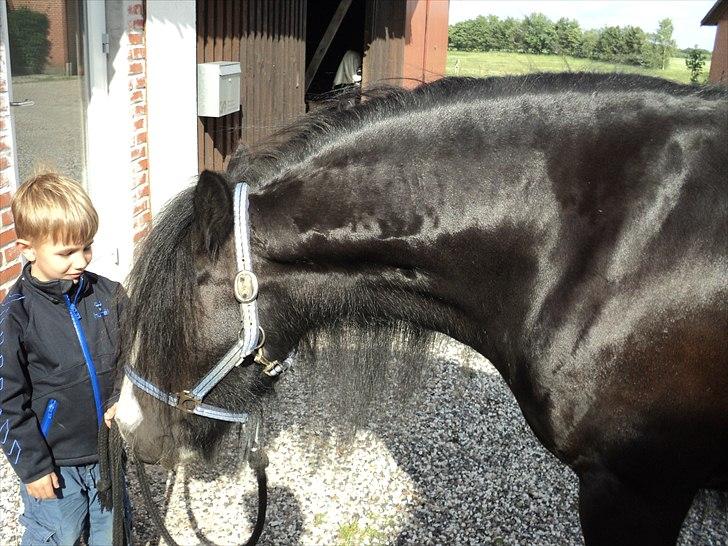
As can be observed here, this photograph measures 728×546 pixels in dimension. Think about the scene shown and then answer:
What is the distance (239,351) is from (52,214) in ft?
2.23

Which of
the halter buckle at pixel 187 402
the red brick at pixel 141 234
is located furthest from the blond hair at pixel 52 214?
the halter buckle at pixel 187 402

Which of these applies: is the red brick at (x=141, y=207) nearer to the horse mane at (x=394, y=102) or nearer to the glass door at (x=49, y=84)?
the glass door at (x=49, y=84)

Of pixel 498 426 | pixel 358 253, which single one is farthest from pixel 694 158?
pixel 498 426

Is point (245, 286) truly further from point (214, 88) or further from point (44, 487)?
point (214, 88)

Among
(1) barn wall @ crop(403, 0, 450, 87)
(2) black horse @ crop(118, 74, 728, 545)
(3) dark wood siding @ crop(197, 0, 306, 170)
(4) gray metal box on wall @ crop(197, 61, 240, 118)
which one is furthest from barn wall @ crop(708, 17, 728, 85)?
(2) black horse @ crop(118, 74, 728, 545)

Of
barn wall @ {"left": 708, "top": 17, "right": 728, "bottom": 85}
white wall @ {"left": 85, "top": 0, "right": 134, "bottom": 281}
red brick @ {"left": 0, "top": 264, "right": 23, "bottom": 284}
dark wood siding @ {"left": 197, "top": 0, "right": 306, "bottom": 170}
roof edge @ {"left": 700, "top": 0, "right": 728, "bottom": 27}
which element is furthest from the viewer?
roof edge @ {"left": 700, "top": 0, "right": 728, "bottom": 27}

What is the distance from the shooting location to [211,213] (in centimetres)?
167

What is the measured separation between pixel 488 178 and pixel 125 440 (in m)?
1.23

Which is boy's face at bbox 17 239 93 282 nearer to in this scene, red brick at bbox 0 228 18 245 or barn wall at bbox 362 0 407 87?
red brick at bbox 0 228 18 245

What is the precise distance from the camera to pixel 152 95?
4.61 metres

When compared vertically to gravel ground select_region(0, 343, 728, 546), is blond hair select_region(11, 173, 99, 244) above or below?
above

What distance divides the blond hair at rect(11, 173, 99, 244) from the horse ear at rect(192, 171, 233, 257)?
17.7 inches

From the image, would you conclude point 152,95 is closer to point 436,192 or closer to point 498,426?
point 498,426

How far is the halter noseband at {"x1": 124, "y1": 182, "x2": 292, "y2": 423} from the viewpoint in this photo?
1689mm
